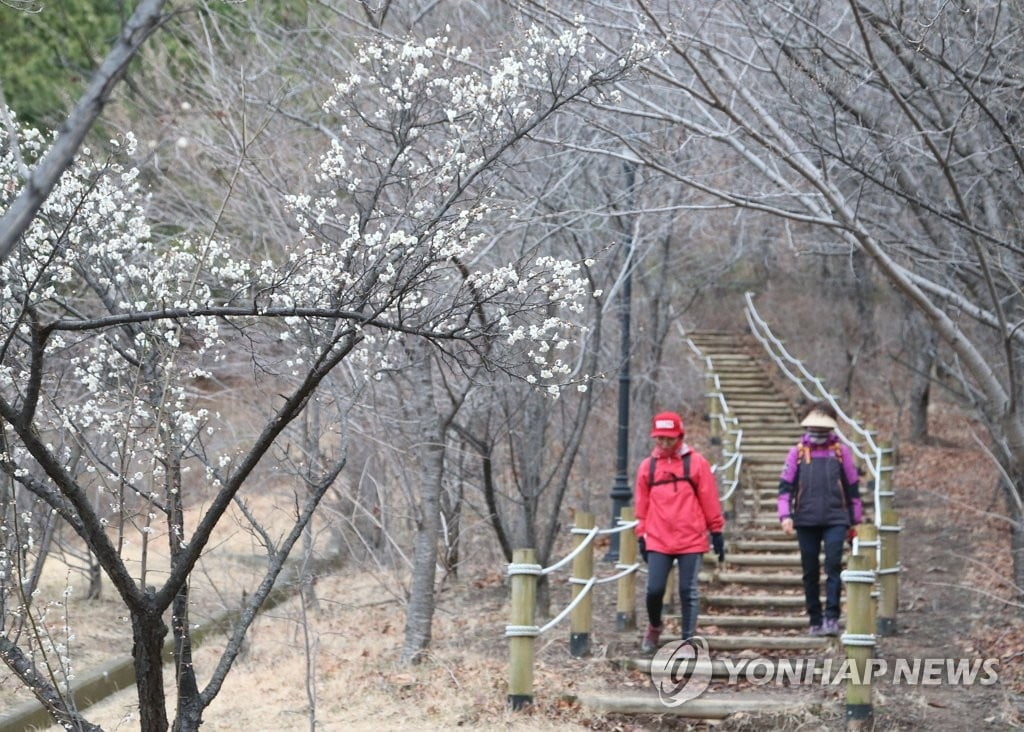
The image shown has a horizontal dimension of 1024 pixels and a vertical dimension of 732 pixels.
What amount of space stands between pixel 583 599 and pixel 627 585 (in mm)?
608

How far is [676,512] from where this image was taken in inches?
313

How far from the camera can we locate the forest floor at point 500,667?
718 cm

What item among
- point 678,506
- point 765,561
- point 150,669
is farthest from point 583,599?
point 150,669

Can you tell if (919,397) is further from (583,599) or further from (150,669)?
(150,669)

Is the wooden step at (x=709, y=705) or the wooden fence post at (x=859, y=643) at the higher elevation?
the wooden fence post at (x=859, y=643)

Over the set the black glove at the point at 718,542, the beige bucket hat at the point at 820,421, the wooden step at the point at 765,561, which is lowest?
the wooden step at the point at 765,561

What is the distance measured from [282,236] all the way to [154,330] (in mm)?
4768

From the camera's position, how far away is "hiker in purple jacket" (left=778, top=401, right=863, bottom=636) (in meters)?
8.34

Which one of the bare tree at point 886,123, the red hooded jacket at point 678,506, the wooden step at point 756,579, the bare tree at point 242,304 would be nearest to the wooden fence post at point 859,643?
the bare tree at point 886,123

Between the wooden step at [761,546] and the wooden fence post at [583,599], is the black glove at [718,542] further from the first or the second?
the wooden step at [761,546]

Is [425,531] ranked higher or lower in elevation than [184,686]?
higher

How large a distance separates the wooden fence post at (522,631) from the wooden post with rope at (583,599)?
107 cm

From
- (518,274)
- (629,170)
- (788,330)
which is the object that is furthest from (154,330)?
(788,330)

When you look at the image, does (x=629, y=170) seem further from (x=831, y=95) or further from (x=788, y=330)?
(x=788, y=330)
